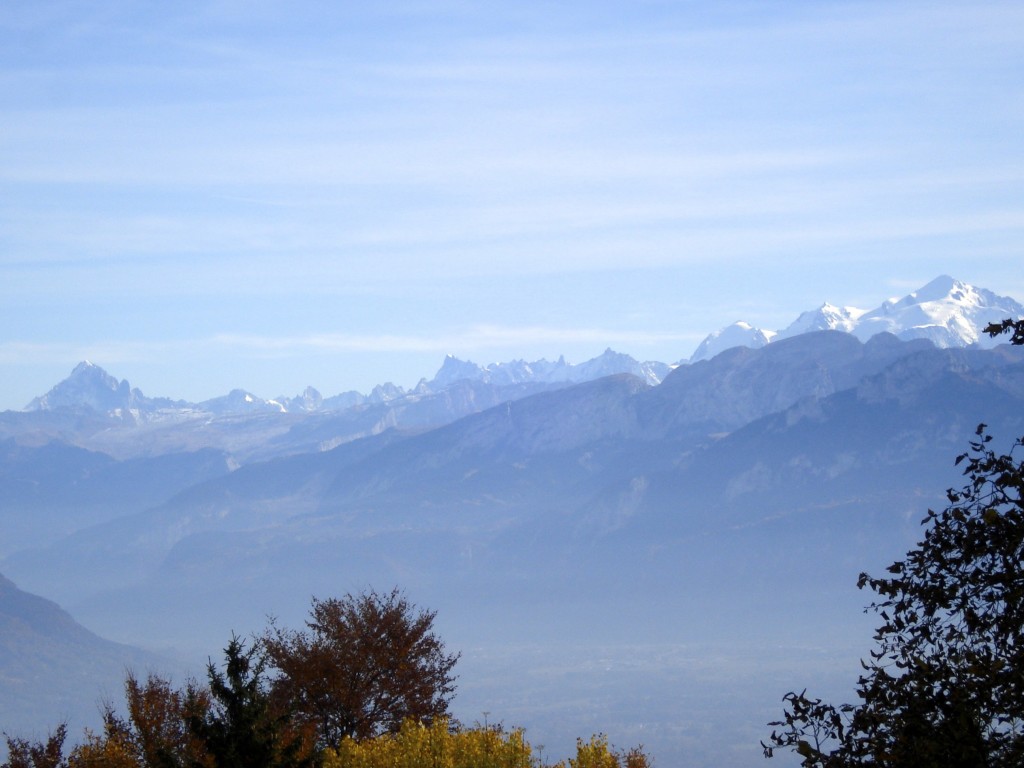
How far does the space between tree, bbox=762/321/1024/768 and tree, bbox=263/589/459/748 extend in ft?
113

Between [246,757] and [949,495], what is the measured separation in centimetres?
2172

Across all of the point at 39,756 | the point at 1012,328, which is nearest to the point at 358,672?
the point at 39,756

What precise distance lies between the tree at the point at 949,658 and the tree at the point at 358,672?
113 feet

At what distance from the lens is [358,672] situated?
58.1 m

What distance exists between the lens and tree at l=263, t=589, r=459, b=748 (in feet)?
185

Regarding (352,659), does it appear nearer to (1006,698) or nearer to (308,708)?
(308,708)

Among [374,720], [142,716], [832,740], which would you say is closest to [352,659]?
[374,720]

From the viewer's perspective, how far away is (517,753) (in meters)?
36.6

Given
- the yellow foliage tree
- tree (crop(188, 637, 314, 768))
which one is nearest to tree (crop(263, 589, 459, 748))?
the yellow foliage tree

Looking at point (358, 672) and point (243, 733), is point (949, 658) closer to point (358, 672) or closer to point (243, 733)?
point (243, 733)

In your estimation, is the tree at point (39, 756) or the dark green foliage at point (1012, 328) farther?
the tree at point (39, 756)

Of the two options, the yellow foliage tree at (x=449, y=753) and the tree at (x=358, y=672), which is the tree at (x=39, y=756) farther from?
the yellow foliage tree at (x=449, y=753)

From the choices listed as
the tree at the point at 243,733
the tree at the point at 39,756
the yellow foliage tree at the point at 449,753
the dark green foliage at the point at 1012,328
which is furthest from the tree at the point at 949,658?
the tree at the point at 39,756

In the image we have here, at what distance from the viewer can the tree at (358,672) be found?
56.3 metres
